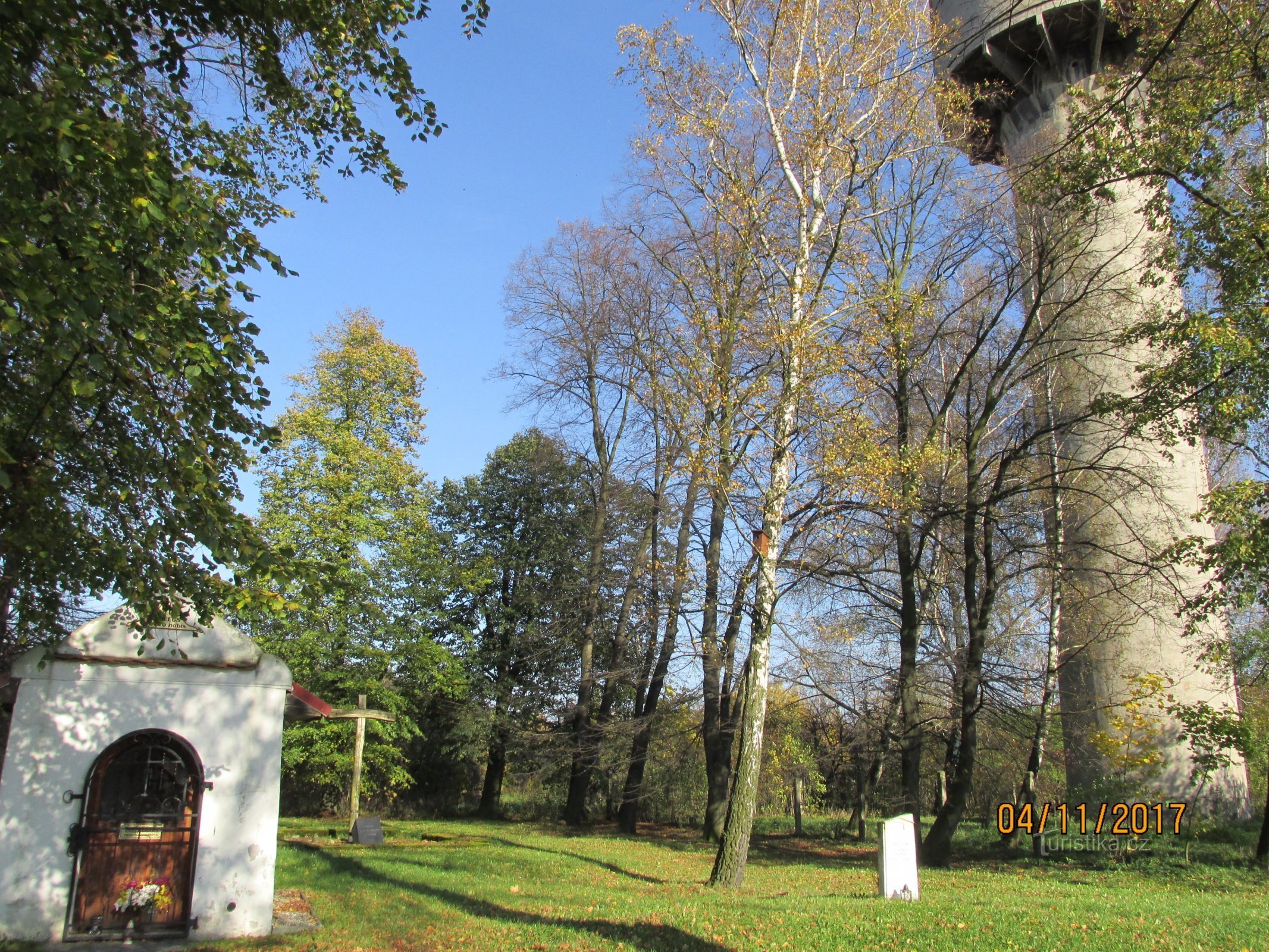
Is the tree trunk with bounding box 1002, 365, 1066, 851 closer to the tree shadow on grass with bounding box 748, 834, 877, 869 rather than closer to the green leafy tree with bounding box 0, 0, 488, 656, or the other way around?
the tree shadow on grass with bounding box 748, 834, 877, 869

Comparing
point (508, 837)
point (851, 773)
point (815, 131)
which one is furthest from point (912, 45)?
point (851, 773)

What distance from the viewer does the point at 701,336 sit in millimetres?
14602

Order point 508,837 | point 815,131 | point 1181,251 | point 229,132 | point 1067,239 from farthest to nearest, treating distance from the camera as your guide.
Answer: point 508,837
point 1067,239
point 815,131
point 1181,251
point 229,132

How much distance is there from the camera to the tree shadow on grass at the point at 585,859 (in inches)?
598

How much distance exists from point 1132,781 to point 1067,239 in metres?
11.0

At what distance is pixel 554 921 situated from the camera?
990 centimetres

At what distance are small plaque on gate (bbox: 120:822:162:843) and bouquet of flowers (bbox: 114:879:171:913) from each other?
0.42 m

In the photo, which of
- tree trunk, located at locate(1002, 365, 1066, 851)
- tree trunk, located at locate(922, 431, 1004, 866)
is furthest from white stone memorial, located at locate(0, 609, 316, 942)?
tree trunk, located at locate(1002, 365, 1066, 851)

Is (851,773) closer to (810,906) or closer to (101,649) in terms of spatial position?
(810,906)

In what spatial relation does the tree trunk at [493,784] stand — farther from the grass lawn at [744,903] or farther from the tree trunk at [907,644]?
the tree trunk at [907,644]

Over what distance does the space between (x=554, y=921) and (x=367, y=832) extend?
34.6 ft
